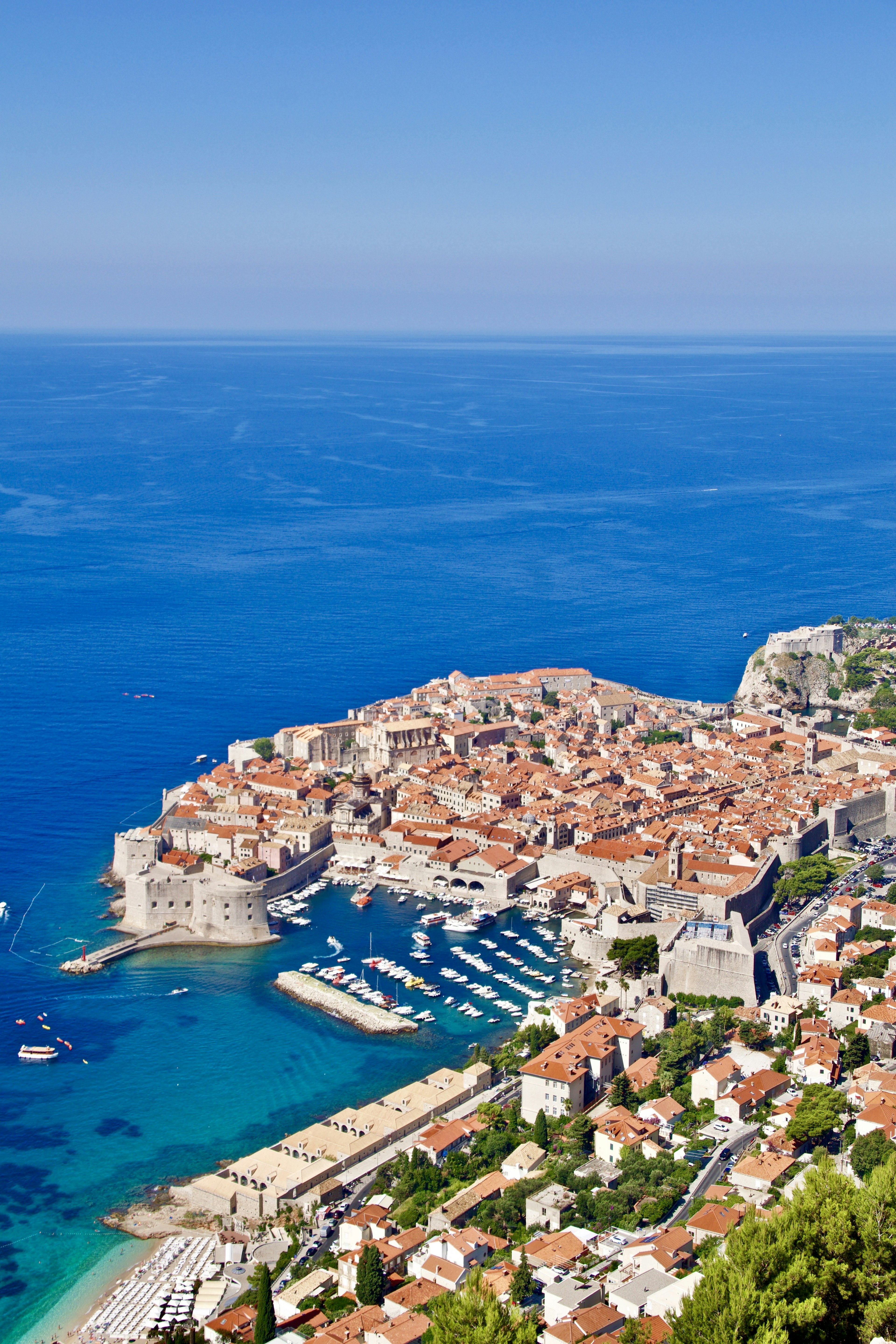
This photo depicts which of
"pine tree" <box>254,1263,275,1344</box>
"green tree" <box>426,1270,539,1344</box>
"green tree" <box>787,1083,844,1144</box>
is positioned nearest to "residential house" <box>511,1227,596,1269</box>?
"green tree" <box>426,1270,539,1344</box>

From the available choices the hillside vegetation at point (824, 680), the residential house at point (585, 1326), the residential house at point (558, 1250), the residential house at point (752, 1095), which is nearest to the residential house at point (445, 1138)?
the residential house at point (558, 1250)

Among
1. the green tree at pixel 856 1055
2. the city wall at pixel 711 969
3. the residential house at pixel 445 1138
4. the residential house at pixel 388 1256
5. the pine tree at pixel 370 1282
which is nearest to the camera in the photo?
the pine tree at pixel 370 1282

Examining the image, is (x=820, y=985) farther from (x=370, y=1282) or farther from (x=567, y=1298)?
(x=370, y=1282)

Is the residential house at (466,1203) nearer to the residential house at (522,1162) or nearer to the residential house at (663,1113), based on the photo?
the residential house at (522,1162)

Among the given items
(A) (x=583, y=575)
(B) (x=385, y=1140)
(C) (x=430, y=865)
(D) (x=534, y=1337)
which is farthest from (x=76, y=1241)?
(A) (x=583, y=575)

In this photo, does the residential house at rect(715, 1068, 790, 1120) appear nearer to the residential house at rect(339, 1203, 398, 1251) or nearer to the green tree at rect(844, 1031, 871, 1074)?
the green tree at rect(844, 1031, 871, 1074)

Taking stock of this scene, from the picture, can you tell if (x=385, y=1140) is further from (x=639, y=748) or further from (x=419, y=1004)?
(x=639, y=748)
